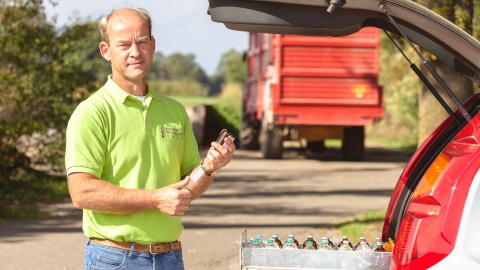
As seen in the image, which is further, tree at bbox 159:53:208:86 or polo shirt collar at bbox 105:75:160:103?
tree at bbox 159:53:208:86

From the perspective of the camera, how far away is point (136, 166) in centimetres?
398

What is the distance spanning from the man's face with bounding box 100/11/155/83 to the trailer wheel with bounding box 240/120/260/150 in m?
23.4

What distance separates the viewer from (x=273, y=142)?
22844mm

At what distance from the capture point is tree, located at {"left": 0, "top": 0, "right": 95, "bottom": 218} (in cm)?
1435

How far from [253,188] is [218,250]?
6394 millimetres

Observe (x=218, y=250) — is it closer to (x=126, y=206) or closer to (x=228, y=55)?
(x=126, y=206)

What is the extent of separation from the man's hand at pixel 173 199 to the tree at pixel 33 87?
10164mm

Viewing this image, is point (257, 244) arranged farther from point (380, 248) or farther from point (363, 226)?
point (363, 226)

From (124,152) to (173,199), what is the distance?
1.05ft

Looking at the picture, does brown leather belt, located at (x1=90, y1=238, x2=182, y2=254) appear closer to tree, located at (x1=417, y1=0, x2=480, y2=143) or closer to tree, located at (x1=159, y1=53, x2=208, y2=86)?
tree, located at (x1=417, y1=0, x2=480, y2=143)

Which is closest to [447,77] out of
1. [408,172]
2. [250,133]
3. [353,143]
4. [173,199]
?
[408,172]

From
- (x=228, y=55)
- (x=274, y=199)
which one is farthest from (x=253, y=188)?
(x=228, y=55)

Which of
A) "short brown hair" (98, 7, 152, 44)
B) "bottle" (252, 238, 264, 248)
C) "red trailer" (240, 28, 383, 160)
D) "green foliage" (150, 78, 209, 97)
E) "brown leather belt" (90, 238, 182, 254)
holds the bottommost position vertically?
"green foliage" (150, 78, 209, 97)

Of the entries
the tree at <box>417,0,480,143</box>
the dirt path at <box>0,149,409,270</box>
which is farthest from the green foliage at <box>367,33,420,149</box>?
the tree at <box>417,0,480,143</box>
